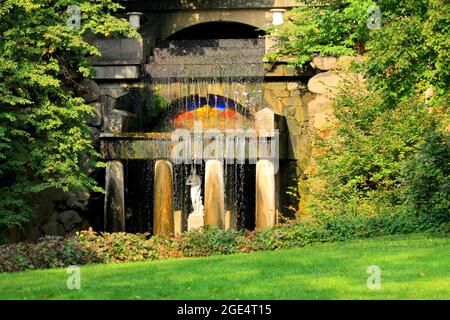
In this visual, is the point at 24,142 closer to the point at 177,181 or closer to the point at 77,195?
the point at 77,195

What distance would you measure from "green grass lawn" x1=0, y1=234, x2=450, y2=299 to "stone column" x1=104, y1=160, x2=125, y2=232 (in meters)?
13.9

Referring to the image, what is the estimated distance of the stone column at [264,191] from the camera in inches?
1442

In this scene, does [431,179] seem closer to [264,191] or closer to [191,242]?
[191,242]

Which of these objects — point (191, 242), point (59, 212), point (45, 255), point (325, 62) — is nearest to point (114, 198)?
point (59, 212)

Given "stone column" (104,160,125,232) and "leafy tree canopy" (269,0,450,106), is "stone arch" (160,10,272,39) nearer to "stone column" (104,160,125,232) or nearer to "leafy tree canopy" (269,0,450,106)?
"stone column" (104,160,125,232)

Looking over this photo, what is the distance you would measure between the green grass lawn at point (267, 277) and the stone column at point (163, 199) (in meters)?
13.0

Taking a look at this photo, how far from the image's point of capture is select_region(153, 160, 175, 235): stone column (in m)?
36.6

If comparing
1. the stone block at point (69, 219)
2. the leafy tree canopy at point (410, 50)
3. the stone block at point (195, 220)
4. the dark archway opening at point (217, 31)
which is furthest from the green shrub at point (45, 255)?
the dark archway opening at point (217, 31)

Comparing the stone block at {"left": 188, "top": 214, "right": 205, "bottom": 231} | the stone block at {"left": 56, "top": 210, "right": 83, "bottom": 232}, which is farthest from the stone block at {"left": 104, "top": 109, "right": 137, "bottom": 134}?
the stone block at {"left": 188, "top": 214, "right": 205, "bottom": 231}

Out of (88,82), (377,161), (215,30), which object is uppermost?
(215,30)

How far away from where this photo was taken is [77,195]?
1448 inches

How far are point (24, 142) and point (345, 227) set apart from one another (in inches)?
414

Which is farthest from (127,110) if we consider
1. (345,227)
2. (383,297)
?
(383,297)

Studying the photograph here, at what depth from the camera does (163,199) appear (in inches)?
1452
